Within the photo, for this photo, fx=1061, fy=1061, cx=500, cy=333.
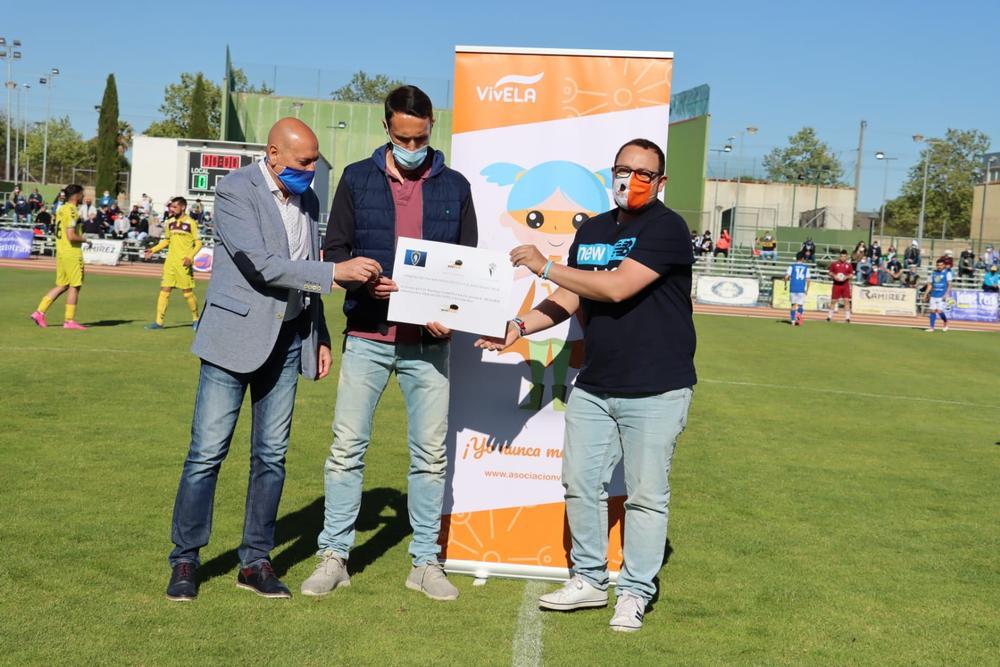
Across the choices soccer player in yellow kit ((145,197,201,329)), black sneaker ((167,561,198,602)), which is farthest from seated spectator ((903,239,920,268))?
black sneaker ((167,561,198,602))

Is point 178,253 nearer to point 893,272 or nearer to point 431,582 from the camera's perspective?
point 431,582

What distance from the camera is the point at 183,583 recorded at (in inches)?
187

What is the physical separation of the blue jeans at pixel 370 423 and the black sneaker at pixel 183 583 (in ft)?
2.05

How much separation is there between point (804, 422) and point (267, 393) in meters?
7.53

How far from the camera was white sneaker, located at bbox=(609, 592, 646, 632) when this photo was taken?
15.4 ft

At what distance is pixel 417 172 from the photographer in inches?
199

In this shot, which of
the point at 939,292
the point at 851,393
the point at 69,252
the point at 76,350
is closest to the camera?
the point at 76,350

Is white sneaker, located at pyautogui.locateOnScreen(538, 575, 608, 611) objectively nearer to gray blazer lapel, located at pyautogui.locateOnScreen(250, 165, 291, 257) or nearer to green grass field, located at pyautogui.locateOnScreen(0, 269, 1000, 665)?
green grass field, located at pyautogui.locateOnScreen(0, 269, 1000, 665)

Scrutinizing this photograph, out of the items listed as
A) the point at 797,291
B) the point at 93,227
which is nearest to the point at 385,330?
the point at 797,291

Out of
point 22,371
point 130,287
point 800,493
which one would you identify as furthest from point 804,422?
point 130,287

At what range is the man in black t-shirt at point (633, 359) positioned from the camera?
4707mm

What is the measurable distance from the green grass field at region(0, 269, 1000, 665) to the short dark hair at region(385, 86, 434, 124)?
7.38 ft

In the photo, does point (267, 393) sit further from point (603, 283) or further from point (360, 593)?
point (603, 283)

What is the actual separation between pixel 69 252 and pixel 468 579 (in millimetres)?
11577
